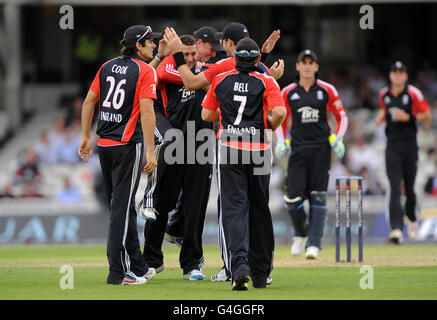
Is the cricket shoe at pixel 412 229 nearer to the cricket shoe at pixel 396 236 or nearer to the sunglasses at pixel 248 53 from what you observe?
the cricket shoe at pixel 396 236

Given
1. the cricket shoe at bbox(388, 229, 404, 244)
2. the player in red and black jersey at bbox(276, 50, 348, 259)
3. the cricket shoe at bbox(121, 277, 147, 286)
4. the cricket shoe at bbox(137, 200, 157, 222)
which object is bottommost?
the cricket shoe at bbox(388, 229, 404, 244)

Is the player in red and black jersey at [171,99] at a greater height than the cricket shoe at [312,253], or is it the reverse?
the player in red and black jersey at [171,99]

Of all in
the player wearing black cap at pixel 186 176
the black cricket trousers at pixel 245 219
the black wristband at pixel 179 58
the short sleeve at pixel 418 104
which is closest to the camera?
the black cricket trousers at pixel 245 219

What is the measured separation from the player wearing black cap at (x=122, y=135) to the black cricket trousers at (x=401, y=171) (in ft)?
21.9

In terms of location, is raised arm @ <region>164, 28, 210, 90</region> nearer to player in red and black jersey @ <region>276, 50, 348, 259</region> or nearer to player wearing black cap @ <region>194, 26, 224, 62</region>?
player wearing black cap @ <region>194, 26, 224, 62</region>

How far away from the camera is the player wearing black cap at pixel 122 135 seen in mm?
9117

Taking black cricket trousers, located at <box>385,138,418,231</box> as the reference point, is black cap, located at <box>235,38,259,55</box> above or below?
above

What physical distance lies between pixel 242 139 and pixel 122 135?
1.26m

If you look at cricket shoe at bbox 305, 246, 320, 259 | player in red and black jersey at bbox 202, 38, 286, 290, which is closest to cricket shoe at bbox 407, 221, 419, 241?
cricket shoe at bbox 305, 246, 320, 259

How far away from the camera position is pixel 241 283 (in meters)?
8.61

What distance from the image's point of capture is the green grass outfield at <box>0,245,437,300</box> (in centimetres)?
832

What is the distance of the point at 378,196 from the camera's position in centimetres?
1856

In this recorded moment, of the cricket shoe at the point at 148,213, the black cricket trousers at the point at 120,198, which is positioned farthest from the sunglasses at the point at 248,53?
the cricket shoe at the point at 148,213

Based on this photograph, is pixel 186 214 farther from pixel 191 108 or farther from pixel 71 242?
pixel 71 242
